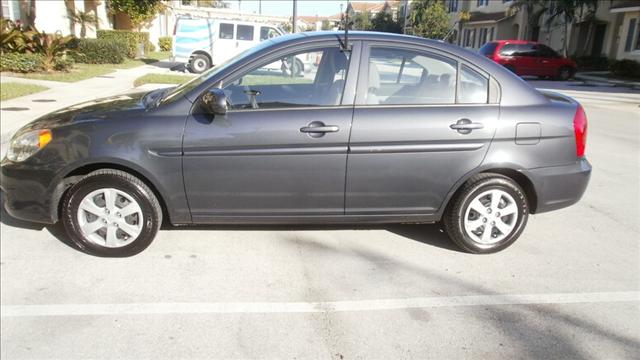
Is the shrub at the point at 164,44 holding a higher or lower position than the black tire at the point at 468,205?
higher

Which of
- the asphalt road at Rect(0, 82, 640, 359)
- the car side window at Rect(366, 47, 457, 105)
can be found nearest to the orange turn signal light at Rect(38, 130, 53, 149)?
the asphalt road at Rect(0, 82, 640, 359)

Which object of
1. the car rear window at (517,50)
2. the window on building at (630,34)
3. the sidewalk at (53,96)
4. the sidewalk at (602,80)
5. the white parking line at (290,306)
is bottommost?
the white parking line at (290,306)

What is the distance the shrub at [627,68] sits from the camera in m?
24.0

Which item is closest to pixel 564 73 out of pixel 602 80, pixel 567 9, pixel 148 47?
pixel 602 80

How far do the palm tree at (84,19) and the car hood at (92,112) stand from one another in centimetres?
2204

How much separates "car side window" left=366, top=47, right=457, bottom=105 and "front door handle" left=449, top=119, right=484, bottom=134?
195 mm

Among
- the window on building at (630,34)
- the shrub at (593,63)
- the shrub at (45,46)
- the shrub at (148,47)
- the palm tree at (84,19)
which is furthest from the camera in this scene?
the shrub at (593,63)

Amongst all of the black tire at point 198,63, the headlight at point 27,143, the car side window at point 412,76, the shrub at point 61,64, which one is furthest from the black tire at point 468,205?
the black tire at point 198,63

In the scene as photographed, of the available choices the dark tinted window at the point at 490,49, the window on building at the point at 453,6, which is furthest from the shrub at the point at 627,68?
the window on building at the point at 453,6

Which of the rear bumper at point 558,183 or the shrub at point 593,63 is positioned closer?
the rear bumper at point 558,183

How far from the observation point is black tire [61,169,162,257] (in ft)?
12.1

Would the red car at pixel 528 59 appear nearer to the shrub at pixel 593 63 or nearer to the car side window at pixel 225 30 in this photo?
the shrub at pixel 593 63

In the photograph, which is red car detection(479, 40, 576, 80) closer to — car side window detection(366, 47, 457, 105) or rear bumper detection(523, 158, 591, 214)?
rear bumper detection(523, 158, 591, 214)

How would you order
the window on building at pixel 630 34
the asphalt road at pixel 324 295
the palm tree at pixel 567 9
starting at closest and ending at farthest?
the asphalt road at pixel 324 295, the window on building at pixel 630 34, the palm tree at pixel 567 9
